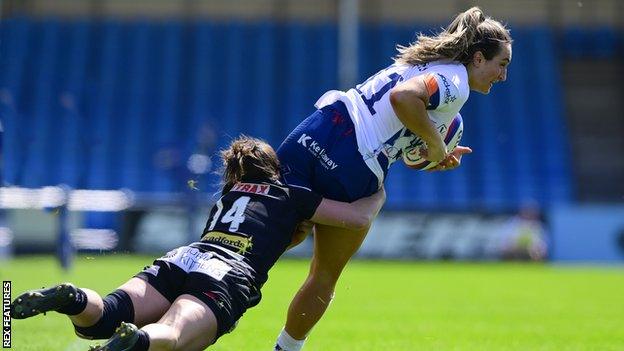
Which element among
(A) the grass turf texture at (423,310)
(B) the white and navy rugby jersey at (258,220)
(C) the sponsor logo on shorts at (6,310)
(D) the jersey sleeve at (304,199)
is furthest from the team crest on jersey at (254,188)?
(A) the grass turf texture at (423,310)

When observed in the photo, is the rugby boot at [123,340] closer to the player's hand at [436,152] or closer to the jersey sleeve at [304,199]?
the jersey sleeve at [304,199]

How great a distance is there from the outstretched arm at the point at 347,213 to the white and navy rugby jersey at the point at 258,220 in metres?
0.05

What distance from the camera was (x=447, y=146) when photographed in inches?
237

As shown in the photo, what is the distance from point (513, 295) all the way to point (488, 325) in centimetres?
421

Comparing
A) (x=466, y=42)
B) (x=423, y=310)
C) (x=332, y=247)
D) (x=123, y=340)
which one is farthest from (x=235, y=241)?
(x=423, y=310)

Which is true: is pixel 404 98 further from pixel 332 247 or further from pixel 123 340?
pixel 123 340

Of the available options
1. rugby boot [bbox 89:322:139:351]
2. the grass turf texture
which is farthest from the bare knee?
the grass turf texture

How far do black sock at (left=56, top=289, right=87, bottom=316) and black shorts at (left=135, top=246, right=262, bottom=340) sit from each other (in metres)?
0.46

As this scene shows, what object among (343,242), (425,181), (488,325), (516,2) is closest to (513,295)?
(488,325)

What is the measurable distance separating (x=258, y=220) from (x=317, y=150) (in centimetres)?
54

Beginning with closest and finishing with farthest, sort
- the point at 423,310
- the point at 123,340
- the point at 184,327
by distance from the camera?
the point at 123,340 → the point at 184,327 → the point at 423,310

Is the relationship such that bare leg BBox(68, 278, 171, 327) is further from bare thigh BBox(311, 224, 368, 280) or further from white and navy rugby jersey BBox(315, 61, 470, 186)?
white and navy rugby jersey BBox(315, 61, 470, 186)

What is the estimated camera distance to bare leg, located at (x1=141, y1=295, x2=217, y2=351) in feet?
15.1

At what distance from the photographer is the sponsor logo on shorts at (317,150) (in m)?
5.55
